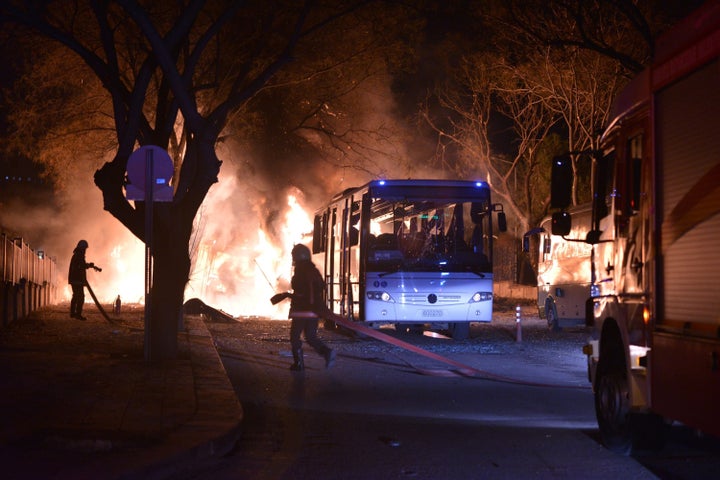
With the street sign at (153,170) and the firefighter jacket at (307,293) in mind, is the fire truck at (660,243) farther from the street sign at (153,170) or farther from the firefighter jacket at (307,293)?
the street sign at (153,170)

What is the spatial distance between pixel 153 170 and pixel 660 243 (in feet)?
26.6

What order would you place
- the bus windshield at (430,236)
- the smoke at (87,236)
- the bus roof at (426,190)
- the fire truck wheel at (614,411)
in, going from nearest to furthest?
1. the fire truck wheel at (614,411)
2. the bus windshield at (430,236)
3. the bus roof at (426,190)
4. the smoke at (87,236)

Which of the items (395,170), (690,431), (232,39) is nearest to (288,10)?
(232,39)

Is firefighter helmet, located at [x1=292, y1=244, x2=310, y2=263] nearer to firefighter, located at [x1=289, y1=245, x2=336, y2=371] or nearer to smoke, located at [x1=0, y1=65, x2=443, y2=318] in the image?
firefighter, located at [x1=289, y1=245, x2=336, y2=371]

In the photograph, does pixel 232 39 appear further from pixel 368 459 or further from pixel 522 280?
pixel 522 280

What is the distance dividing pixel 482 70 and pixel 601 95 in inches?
184

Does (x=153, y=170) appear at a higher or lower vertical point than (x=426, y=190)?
lower

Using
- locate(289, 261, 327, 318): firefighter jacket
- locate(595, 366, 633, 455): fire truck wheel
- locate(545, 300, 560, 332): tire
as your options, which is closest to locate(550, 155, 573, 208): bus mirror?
locate(595, 366, 633, 455): fire truck wheel

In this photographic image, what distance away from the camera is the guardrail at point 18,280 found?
20.7 metres

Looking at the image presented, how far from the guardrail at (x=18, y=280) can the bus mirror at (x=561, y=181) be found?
1469cm

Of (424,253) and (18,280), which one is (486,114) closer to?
(424,253)

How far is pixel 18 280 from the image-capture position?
78.5 feet

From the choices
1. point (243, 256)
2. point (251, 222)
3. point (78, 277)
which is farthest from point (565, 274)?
point (243, 256)

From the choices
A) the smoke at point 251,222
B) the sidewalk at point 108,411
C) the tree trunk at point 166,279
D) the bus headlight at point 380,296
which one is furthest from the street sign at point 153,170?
the smoke at point 251,222
